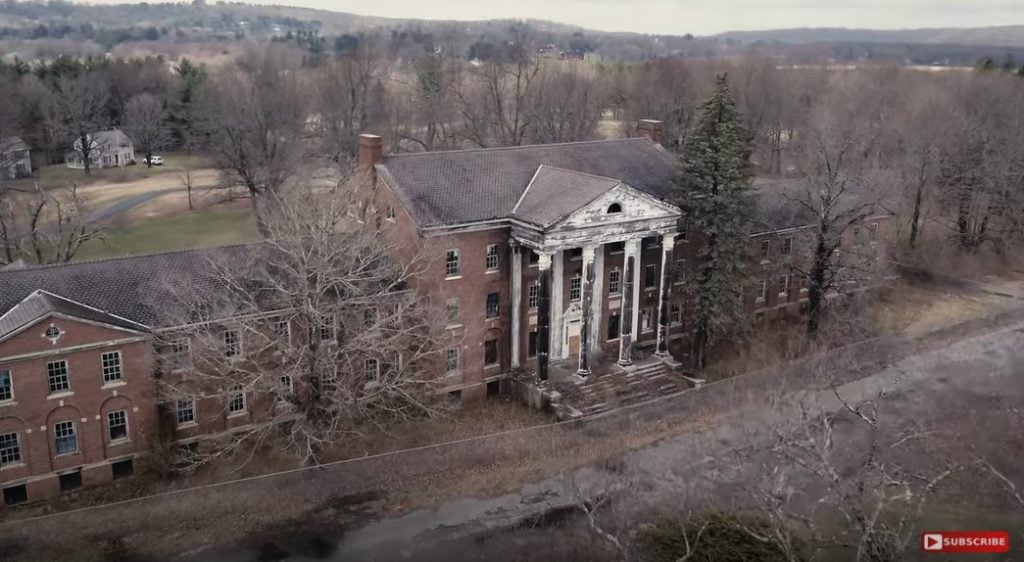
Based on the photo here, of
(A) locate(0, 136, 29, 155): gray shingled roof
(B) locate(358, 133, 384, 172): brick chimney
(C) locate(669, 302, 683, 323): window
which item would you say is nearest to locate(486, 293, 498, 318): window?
(B) locate(358, 133, 384, 172): brick chimney

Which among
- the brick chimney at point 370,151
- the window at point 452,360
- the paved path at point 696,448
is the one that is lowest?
the paved path at point 696,448

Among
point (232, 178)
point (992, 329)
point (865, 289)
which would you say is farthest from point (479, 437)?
point (232, 178)

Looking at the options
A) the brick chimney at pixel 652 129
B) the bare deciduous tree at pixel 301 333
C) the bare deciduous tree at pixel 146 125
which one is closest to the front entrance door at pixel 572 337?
the bare deciduous tree at pixel 301 333

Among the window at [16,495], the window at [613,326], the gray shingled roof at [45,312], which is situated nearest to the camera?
the gray shingled roof at [45,312]

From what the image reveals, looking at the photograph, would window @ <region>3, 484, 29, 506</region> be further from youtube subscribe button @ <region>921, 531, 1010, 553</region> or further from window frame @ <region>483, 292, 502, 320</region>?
youtube subscribe button @ <region>921, 531, 1010, 553</region>

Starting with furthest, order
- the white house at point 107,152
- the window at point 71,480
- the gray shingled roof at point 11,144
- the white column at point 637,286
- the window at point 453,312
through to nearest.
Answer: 1. the white house at point 107,152
2. the gray shingled roof at point 11,144
3. the white column at point 637,286
4. the window at point 453,312
5. the window at point 71,480

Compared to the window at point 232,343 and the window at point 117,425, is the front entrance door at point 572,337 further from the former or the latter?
the window at point 117,425
